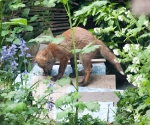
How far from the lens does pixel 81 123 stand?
3.43 meters

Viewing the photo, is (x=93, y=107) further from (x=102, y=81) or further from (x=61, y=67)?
(x=61, y=67)

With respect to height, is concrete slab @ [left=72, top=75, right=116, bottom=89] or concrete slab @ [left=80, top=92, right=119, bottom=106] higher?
concrete slab @ [left=72, top=75, right=116, bottom=89]

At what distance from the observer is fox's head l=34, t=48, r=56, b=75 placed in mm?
5477

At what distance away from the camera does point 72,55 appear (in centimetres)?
534

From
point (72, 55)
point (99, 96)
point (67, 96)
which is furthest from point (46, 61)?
point (67, 96)

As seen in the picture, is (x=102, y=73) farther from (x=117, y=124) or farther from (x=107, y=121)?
(x=117, y=124)

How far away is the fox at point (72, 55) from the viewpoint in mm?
5086

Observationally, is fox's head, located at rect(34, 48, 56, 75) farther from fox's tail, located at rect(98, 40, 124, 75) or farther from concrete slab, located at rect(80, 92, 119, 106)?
concrete slab, located at rect(80, 92, 119, 106)

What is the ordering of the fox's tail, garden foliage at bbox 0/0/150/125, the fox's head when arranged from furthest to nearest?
the fox's head
the fox's tail
garden foliage at bbox 0/0/150/125

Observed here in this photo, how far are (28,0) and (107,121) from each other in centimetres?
323

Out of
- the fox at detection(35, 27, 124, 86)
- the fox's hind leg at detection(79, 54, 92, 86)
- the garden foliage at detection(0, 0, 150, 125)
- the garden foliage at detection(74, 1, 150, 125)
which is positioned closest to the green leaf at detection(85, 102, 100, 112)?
the garden foliage at detection(0, 0, 150, 125)

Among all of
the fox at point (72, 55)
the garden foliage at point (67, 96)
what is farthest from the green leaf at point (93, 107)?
the fox at point (72, 55)

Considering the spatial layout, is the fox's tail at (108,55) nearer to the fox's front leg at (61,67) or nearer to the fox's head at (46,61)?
the fox's front leg at (61,67)

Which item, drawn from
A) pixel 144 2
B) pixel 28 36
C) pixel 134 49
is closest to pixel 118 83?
pixel 28 36
